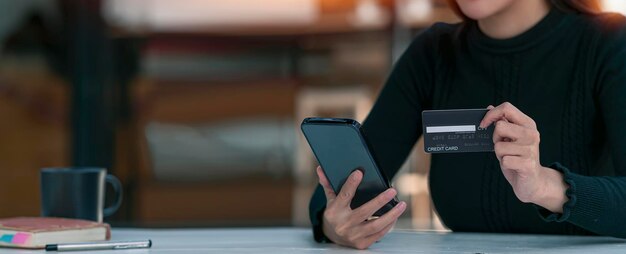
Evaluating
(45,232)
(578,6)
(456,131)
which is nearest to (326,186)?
(456,131)

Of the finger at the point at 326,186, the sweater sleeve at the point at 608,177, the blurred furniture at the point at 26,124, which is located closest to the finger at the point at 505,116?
the sweater sleeve at the point at 608,177

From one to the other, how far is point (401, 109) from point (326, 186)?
0.44m

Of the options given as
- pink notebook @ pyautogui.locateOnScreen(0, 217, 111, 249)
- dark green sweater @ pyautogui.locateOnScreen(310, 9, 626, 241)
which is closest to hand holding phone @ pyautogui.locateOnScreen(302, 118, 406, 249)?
dark green sweater @ pyautogui.locateOnScreen(310, 9, 626, 241)

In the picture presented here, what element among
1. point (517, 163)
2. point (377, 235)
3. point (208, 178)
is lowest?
point (208, 178)

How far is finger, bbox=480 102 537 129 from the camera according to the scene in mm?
1294

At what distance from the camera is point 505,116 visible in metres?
1.32

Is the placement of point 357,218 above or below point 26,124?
above

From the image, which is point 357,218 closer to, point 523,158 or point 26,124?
point 523,158

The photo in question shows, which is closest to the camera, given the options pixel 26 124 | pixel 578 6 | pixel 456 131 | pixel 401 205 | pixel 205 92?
pixel 456 131

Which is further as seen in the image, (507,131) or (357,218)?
(357,218)

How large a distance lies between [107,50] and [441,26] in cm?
275

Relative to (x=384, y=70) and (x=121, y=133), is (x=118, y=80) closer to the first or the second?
(x=121, y=133)

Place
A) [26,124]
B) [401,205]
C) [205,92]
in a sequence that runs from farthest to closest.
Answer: [205,92] < [26,124] < [401,205]

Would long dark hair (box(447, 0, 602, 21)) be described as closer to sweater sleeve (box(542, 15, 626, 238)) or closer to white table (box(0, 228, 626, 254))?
sweater sleeve (box(542, 15, 626, 238))
